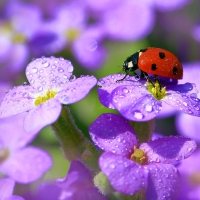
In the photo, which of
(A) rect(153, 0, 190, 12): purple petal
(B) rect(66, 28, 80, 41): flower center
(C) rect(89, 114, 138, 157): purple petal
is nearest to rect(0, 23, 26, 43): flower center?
(B) rect(66, 28, 80, 41): flower center

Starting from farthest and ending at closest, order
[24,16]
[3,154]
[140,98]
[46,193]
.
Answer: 1. [24,16]
2. [3,154]
3. [46,193]
4. [140,98]

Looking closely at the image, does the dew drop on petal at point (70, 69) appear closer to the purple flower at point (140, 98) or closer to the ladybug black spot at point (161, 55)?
the purple flower at point (140, 98)

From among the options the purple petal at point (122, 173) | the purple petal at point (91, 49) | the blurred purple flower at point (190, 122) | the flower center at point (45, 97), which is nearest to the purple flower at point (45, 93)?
the flower center at point (45, 97)

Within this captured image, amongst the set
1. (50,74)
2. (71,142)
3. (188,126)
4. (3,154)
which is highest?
(50,74)

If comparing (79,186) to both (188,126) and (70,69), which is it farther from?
(188,126)

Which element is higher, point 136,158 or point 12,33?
point 136,158

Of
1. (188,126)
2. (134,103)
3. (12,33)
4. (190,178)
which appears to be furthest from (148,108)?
(12,33)

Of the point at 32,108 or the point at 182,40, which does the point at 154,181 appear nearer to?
the point at 32,108

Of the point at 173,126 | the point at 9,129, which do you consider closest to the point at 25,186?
the point at 9,129
